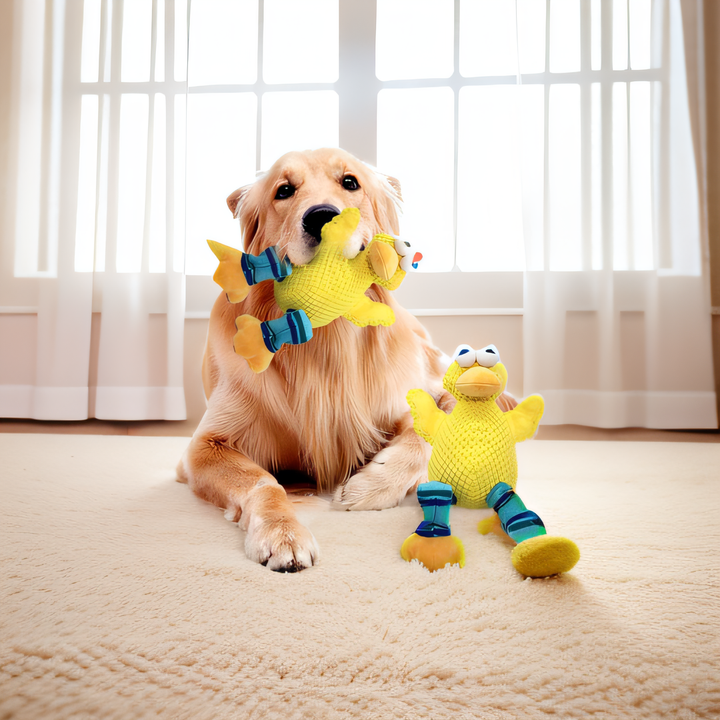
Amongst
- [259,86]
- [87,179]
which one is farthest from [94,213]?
[259,86]

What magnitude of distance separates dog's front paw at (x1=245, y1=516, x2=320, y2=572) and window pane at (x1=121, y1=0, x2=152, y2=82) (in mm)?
2293

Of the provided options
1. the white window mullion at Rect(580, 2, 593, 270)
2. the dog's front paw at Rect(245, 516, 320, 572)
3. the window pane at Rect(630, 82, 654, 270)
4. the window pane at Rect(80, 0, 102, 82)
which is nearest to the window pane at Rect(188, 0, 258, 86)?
the window pane at Rect(80, 0, 102, 82)

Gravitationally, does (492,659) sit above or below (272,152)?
below

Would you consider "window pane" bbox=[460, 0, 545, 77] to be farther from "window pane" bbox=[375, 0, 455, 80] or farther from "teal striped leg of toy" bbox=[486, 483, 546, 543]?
"teal striped leg of toy" bbox=[486, 483, 546, 543]

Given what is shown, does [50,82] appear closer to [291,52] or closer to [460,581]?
[291,52]

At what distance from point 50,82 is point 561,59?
7.16 ft

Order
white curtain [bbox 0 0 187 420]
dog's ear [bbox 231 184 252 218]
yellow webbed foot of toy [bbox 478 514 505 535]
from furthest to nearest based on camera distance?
white curtain [bbox 0 0 187 420]
dog's ear [bbox 231 184 252 218]
yellow webbed foot of toy [bbox 478 514 505 535]

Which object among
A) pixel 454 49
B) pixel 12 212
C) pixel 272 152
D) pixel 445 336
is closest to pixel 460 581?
pixel 445 336

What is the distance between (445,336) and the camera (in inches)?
90.8

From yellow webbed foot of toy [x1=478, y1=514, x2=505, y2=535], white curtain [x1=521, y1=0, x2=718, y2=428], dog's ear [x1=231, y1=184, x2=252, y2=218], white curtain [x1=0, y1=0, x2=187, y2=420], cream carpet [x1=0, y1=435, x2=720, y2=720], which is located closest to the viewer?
cream carpet [x1=0, y1=435, x2=720, y2=720]

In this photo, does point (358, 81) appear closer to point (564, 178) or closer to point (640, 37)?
point (564, 178)

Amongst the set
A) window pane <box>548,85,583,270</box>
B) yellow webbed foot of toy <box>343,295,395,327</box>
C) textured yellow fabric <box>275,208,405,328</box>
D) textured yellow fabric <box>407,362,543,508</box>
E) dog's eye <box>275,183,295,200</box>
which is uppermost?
window pane <box>548,85,583,270</box>

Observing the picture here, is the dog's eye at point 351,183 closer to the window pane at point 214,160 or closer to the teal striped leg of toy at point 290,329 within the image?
the teal striped leg of toy at point 290,329

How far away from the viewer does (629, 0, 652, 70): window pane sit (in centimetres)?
219
